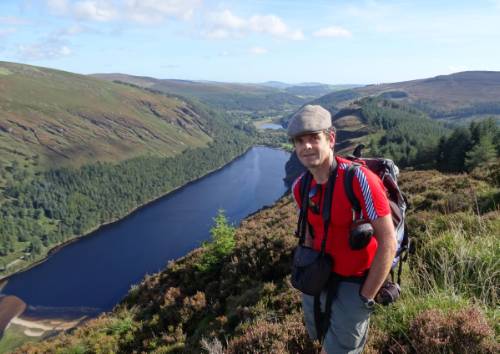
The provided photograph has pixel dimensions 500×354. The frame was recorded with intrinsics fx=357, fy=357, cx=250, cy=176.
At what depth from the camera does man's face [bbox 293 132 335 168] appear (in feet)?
13.1

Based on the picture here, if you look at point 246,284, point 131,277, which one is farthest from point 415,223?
point 131,277

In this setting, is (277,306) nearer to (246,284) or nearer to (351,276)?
(246,284)

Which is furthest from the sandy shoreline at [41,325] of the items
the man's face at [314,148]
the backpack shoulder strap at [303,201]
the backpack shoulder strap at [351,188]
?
the backpack shoulder strap at [351,188]

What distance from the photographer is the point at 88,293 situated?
90.1m

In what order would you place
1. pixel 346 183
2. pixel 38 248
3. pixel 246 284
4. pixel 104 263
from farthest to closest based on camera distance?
pixel 38 248 → pixel 104 263 → pixel 246 284 → pixel 346 183

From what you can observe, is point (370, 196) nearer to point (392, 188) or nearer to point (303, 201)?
point (392, 188)

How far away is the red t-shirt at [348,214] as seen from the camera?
12.0ft

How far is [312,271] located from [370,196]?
42.1 inches

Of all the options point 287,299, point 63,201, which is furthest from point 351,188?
point 63,201

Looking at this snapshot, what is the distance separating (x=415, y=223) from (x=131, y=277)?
9456cm

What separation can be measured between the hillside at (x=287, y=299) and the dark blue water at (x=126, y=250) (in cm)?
7870

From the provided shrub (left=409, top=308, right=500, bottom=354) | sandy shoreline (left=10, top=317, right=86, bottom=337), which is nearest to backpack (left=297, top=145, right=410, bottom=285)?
shrub (left=409, top=308, right=500, bottom=354)

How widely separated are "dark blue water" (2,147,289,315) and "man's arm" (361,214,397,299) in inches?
3558

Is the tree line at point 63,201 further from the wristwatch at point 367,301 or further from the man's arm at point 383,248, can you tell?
the man's arm at point 383,248
